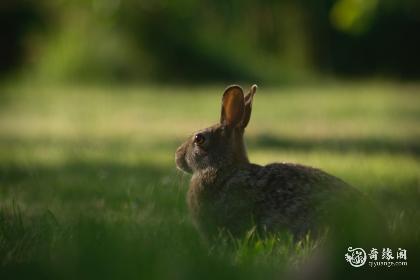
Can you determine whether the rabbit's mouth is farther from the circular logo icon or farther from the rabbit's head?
the circular logo icon

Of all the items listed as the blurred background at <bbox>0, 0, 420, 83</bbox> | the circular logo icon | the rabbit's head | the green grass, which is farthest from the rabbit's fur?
the blurred background at <bbox>0, 0, 420, 83</bbox>

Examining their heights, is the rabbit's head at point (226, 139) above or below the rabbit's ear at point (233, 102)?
below

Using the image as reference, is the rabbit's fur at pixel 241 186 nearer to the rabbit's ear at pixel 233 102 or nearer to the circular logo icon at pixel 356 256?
the rabbit's ear at pixel 233 102

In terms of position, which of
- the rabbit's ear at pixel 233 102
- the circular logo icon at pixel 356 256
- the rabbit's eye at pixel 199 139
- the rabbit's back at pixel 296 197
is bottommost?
the circular logo icon at pixel 356 256

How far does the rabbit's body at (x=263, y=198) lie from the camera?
4.09 m

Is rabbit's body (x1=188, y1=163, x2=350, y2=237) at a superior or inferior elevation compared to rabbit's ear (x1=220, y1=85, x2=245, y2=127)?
inferior

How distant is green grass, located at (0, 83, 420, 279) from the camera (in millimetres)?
2943

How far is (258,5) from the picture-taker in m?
26.4

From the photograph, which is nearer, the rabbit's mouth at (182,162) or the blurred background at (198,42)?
the rabbit's mouth at (182,162)

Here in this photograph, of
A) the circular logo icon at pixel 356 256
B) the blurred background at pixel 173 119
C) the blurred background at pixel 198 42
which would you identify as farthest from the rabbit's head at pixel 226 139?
the blurred background at pixel 198 42

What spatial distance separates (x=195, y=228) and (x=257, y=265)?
4.27 feet

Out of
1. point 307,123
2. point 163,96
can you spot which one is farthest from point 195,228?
point 163,96

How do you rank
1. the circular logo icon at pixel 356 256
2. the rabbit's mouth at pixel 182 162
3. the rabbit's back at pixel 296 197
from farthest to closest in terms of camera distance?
1. the rabbit's mouth at pixel 182 162
2. the rabbit's back at pixel 296 197
3. the circular logo icon at pixel 356 256

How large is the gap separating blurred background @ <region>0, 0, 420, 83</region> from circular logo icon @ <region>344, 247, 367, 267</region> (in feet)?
50.0
